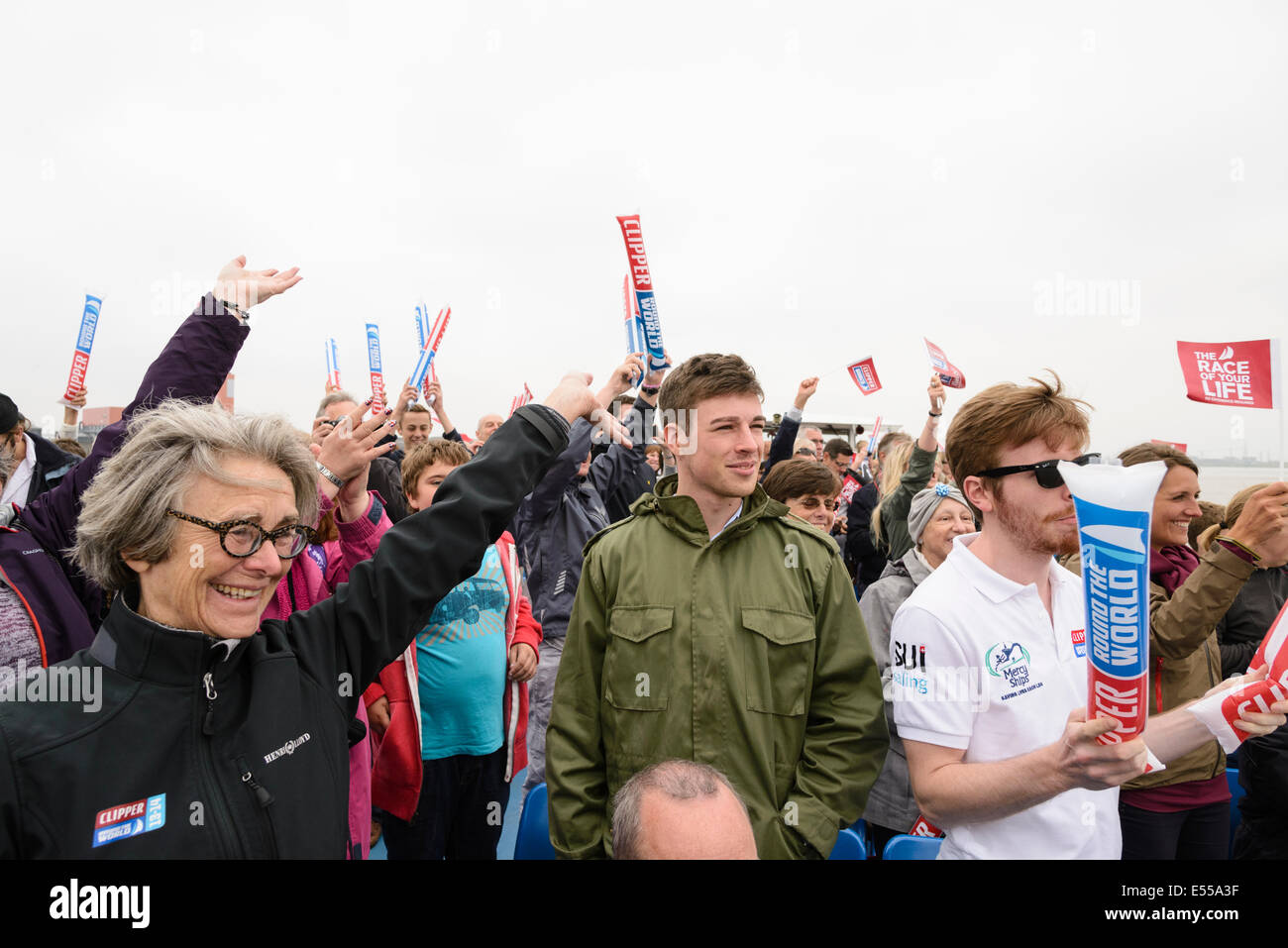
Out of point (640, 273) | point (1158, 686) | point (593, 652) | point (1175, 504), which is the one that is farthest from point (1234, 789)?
point (640, 273)

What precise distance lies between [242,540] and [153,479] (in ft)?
0.64

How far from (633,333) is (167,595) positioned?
252 cm

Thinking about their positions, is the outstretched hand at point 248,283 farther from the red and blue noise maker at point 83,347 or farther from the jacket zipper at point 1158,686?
the red and blue noise maker at point 83,347

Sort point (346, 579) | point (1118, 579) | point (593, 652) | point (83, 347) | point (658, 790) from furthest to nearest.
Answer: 1. point (83, 347)
2. point (346, 579)
3. point (593, 652)
4. point (658, 790)
5. point (1118, 579)

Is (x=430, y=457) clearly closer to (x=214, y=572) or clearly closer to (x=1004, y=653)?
(x=214, y=572)

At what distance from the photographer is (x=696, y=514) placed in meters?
2.27

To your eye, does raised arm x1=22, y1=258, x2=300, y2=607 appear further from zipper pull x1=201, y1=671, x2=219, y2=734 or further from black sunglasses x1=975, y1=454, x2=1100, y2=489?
black sunglasses x1=975, y1=454, x2=1100, y2=489

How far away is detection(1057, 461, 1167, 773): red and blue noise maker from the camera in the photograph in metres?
1.14

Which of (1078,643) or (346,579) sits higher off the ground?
(346,579)

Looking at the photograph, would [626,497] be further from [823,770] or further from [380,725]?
[823,770]

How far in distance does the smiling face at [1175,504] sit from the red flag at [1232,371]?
1856 millimetres

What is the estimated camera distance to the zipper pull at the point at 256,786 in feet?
4.26

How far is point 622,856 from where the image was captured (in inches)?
61.7
